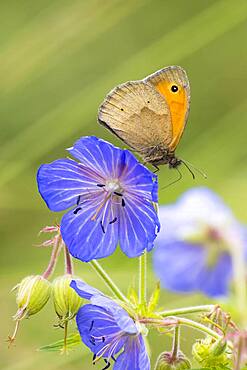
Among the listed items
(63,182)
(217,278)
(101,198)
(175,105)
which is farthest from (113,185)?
(217,278)

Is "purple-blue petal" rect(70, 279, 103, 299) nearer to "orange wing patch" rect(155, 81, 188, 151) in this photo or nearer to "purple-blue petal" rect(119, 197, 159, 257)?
"purple-blue petal" rect(119, 197, 159, 257)

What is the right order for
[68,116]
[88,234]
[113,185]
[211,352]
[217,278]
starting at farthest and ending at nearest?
[68,116]
[217,278]
[113,185]
[88,234]
[211,352]

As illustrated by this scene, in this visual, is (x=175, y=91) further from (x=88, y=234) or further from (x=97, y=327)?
(x=97, y=327)

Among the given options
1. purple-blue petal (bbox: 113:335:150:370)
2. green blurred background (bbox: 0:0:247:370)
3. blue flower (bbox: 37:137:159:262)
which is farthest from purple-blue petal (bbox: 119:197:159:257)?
green blurred background (bbox: 0:0:247:370)

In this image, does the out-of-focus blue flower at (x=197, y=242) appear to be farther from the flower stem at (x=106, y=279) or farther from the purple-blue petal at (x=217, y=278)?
the flower stem at (x=106, y=279)

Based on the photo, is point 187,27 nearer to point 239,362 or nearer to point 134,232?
point 134,232
